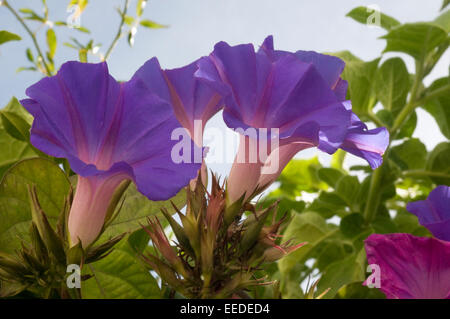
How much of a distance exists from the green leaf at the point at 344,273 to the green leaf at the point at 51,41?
2.41ft

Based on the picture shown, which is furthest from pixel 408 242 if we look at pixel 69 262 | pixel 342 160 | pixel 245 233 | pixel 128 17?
pixel 342 160

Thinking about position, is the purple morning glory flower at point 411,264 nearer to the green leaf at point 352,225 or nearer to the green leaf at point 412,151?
the green leaf at point 352,225

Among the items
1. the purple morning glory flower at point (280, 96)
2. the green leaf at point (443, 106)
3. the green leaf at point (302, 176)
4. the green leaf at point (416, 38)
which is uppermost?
the purple morning glory flower at point (280, 96)

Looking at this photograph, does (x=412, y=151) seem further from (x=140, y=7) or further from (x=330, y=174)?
(x=140, y=7)

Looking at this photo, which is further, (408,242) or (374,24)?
(374,24)

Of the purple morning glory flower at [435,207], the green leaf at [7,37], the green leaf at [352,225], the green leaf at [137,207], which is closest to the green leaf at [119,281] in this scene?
the green leaf at [137,207]

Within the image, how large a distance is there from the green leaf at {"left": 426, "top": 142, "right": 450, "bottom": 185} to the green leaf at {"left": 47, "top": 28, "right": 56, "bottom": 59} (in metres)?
0.89

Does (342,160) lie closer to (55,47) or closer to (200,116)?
(55,47)

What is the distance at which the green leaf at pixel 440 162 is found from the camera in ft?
3.99

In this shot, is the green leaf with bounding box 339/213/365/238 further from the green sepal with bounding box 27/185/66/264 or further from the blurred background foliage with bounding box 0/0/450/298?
the green sepal with bounding box 27/185/66/264

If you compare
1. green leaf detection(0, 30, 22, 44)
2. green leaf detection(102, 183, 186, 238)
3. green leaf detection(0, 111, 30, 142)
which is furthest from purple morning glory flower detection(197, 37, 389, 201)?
green leaf detection(0, 30, 22, 44)

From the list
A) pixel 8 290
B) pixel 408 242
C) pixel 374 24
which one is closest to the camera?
pixel 8 290

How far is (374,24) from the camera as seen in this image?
108 centimetres

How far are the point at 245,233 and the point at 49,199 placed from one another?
0.73 ft
